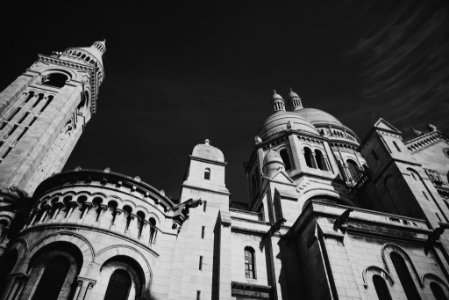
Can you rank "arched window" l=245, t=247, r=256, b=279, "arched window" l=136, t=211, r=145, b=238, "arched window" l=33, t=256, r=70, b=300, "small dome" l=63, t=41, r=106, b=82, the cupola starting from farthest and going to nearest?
"small dome" l=63, t=41, r=106, b=82 < the cupola < "arched window" l=245, t=247, r=256, b=279 < "arched window" l=136, t=211, r=145, b=238 < "arched window" l=33, t=256, r=70, b=300

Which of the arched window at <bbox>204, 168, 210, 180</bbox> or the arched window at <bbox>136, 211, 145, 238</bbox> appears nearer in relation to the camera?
the arched window at <bbox>136, 211, 145, 238</bbox>

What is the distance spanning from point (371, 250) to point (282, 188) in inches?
310

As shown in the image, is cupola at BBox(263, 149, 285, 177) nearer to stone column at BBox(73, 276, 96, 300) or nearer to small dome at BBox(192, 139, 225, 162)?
small dome at BBox(192, 139, 225, 162)

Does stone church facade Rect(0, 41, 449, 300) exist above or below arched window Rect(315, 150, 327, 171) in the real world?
below

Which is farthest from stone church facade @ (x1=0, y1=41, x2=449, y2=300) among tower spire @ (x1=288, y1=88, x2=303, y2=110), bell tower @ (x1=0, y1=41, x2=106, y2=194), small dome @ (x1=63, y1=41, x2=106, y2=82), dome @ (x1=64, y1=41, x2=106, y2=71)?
tower spire @ (x1=288, y1=88, x2=303, y2=110)

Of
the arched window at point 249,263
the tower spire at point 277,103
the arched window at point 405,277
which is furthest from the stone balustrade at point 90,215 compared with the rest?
the tower spire at point 277,103

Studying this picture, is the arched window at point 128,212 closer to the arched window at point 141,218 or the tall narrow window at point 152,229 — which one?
the arched window at point 141,218

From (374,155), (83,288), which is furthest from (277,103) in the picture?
(83,288)

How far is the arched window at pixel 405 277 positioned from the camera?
51.0 feet

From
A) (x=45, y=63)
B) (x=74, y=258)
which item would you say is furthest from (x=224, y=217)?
(x=45, y=63)

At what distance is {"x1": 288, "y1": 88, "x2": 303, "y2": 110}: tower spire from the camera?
47531 millimetres

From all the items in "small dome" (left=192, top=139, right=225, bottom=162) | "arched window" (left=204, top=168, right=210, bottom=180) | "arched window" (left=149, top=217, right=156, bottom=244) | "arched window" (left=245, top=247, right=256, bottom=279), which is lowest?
"arched window" (left=245, top=247, right=256, bottom=279)

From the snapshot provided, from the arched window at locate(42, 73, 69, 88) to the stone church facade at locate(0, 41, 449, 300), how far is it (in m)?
6.02

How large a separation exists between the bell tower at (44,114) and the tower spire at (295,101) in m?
27.9
